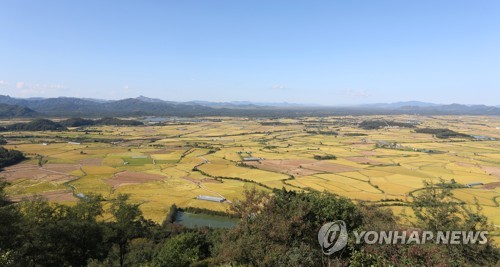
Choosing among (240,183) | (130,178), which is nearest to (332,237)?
(240,183)

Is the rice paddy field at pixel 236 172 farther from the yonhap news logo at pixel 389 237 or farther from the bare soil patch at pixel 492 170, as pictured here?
the yonhap news logo at pixel 389 237

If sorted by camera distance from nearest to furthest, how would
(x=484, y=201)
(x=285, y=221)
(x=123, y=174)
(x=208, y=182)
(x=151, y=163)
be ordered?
(x=285, y=221) < (x=484, y=201) < (x=208, y=182) < (x=123, y=174) < (x=151, y=163)

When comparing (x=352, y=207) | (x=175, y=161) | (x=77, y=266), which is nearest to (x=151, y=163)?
(x=175, y=161)

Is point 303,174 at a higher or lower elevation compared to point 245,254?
lower

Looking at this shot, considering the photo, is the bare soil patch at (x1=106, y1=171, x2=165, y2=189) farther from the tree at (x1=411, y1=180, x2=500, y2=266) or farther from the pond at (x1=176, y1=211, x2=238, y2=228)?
the tree at (x1=411, y1=180, x2=500, y2=266)

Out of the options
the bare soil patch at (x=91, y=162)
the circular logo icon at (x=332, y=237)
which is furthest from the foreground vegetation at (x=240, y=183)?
the circular logo icon at (x=332, y=237)

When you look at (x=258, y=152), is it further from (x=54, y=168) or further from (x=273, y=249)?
(x=273, y=249)

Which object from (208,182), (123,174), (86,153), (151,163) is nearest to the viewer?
(208,182)

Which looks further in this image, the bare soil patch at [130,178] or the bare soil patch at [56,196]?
the bare soil patch at [130,178]
